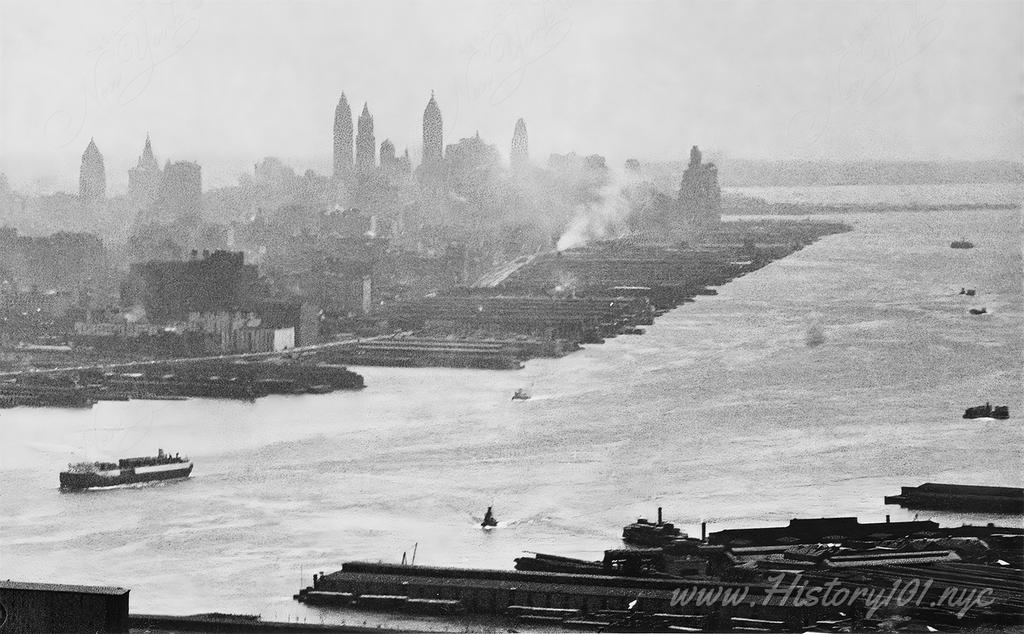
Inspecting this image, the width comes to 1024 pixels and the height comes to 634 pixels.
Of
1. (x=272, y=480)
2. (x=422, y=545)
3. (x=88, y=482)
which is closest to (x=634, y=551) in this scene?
(x=422, y=545)

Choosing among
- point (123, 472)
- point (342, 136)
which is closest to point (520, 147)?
point (342, 136)

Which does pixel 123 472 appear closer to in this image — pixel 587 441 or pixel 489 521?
pixel 489 521

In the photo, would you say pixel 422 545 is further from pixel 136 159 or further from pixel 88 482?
pixel 136 159

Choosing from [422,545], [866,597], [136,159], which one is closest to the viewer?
[866,597]

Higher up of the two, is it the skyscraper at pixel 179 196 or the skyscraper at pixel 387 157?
the skyscraper at pixel 387 157

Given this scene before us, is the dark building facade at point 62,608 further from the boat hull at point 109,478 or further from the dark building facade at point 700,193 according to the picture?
the dark building facade at point 700,193

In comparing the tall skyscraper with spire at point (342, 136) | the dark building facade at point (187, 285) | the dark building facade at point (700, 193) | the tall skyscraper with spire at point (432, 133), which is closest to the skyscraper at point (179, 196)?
the dark building facade at point (187, 285)
